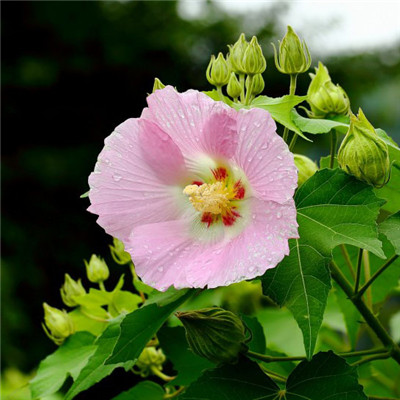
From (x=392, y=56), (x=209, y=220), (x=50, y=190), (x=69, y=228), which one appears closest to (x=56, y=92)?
(x=50, y=190)

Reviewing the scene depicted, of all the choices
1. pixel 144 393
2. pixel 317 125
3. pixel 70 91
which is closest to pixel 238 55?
pixel 317 125

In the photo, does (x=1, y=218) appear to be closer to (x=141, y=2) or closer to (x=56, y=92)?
(x=56, y=92)

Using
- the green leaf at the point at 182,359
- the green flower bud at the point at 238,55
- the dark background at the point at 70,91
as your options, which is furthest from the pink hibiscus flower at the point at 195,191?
the dark background at the point at 70,91

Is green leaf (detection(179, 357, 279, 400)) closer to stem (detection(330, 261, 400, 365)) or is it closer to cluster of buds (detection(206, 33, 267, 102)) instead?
stem (detection(330, 261, 400, 365))

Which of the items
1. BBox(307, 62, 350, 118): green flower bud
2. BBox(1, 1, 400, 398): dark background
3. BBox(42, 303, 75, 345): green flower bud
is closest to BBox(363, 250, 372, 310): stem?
BBox(307, 62, 350, 118): green flower bud

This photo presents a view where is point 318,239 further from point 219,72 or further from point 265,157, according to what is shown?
point 219,72

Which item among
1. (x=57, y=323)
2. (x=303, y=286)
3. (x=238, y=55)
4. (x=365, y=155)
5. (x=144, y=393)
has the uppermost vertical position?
(x=238, y=55)

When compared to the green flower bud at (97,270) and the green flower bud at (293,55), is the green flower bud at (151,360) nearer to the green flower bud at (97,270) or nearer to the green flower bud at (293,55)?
the green flower bud at (97,270)
